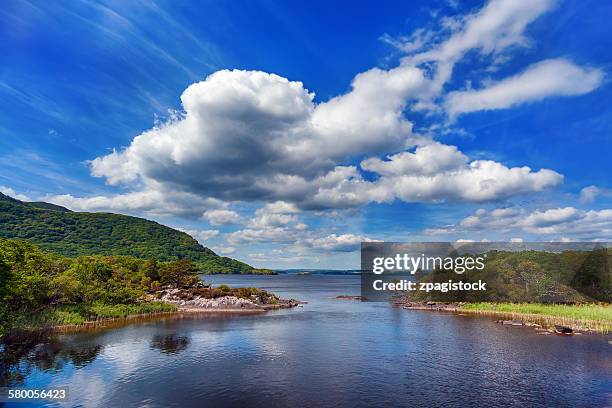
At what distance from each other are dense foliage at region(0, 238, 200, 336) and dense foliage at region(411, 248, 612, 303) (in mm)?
119696

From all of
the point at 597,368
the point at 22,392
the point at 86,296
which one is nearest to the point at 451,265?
the point at 597,368

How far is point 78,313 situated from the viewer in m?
85.8

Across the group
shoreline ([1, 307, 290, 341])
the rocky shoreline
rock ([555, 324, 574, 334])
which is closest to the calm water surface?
rock ([555, 324, 574, 334])

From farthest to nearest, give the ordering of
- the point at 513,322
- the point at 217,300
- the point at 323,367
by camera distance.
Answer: the point at 217,300, the point at 513,322, the point at 323,367

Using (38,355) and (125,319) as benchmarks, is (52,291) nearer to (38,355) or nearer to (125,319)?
(125,319)

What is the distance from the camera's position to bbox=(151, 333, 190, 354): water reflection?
216 feet

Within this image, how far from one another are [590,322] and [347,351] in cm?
6754

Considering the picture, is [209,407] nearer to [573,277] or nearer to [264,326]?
[264,326]

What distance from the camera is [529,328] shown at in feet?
299

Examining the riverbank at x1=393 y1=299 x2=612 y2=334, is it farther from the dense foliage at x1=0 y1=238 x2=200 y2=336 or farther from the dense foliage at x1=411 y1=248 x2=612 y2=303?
the dense foliage at x1=0 y1=238 x2=200 y2=336

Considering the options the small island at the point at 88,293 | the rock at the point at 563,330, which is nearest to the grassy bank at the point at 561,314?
the rock at the point at 563,330

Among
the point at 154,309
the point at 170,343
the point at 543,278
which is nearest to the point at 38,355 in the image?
the point at 170,343

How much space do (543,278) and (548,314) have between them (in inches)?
1304

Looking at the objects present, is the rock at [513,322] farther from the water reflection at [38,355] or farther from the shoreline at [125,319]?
the water reflection at [38,355]
